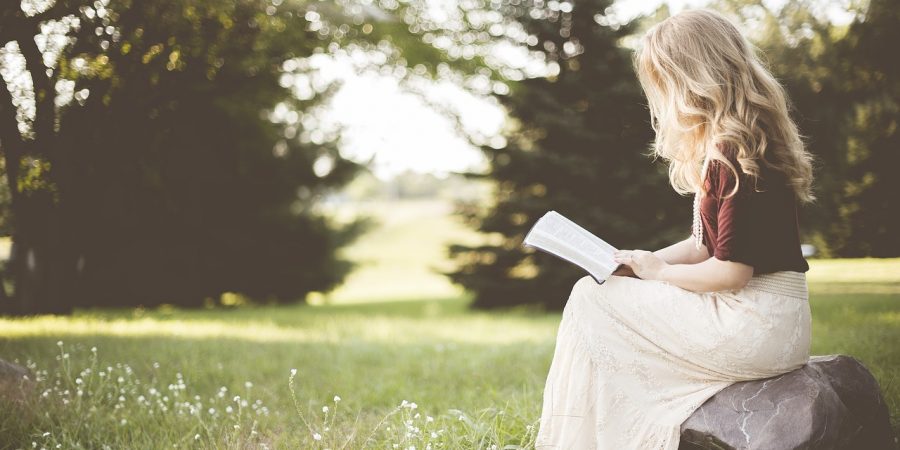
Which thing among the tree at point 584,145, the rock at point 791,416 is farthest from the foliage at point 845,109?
the tree at point 584,145

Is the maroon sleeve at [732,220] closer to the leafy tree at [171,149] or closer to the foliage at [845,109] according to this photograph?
the foliage at [845,109]

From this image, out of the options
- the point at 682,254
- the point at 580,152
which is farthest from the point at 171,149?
the point at 682,254

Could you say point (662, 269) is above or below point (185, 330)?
above

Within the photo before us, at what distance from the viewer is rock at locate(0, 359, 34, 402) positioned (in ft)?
11.4

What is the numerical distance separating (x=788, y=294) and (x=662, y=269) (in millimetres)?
463

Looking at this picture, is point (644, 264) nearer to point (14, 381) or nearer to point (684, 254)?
point (684, 254)

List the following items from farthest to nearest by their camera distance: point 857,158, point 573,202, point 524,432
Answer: point 573,202 → point 857,158 → point 524,432

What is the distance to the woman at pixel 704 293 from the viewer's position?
235 centimetres

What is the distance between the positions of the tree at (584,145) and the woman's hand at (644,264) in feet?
18.4

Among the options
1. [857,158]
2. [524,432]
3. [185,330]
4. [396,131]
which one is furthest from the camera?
[396,131]

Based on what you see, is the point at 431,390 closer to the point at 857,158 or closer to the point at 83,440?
the point at 83,440

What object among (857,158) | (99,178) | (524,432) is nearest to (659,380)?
(524,432)

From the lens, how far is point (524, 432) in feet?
10.2

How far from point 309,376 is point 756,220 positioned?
342cm
